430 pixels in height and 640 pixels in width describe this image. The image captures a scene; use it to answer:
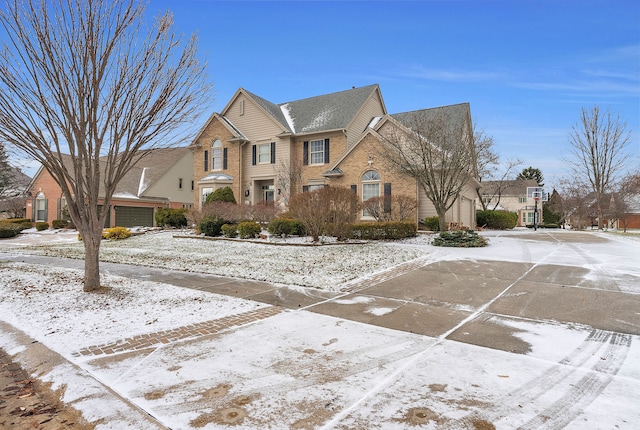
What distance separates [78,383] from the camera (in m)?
3.13

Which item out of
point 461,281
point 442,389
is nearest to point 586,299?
point 461,281

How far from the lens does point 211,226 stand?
17.1 metres

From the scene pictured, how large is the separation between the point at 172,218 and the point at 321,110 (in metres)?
12.6

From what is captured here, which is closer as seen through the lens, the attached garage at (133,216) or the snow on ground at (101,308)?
the snow on ground at (101,308)

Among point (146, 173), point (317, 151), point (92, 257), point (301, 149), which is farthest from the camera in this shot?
point (146, 173)

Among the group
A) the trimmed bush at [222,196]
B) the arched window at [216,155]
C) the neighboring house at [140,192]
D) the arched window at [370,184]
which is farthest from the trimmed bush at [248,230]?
the neighboring house at [140,192]

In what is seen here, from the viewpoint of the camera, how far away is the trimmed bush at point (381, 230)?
15.7 metres

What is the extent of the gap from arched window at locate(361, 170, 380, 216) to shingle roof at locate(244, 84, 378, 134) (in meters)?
4.29

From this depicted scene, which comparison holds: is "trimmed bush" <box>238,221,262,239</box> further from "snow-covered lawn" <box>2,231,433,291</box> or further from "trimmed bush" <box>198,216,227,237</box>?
"trimmed bush" <box>198,216,227,237</box>

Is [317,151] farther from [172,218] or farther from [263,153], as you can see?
[172,218]

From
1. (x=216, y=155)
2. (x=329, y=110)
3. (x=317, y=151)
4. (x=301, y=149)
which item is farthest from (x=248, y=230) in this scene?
(x=216, y=155)

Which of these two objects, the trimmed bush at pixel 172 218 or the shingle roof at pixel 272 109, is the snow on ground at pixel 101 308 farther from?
the shingle roof at pixel 272 109

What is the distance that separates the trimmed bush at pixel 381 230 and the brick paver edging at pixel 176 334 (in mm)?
10795

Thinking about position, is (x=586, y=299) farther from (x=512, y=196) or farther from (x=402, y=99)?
(x=512, y=196)
